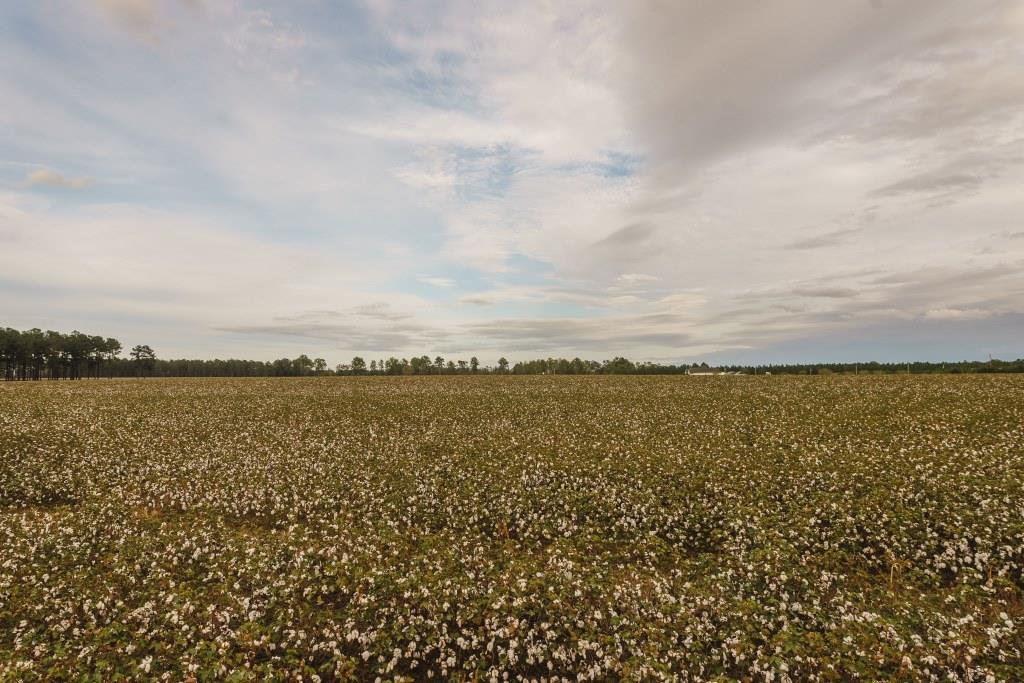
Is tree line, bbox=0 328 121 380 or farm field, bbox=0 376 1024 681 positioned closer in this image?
farm field, bbox=0 376 1024 681

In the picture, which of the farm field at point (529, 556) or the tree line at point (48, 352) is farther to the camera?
the tree line at point (48, 352)

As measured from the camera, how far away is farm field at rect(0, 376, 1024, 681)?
10375mm

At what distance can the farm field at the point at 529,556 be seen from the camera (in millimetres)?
10375

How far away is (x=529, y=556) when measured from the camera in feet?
50.2

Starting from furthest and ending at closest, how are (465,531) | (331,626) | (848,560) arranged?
(465,531) → (848,560) → (331,626)

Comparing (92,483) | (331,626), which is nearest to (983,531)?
(331,626)

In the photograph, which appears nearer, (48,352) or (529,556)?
(529,556)

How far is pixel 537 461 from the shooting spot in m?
24.2

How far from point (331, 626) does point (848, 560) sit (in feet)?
48.2

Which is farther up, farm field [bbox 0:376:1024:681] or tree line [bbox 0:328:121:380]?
tree line [bbox 0:328:121:380]

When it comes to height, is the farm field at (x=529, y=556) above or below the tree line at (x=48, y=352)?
below

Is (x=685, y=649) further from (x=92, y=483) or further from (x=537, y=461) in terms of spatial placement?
(x=92, y=483)

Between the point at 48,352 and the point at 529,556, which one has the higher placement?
the point at 48,352

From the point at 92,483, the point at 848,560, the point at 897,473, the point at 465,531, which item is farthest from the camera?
the point at 92,483
